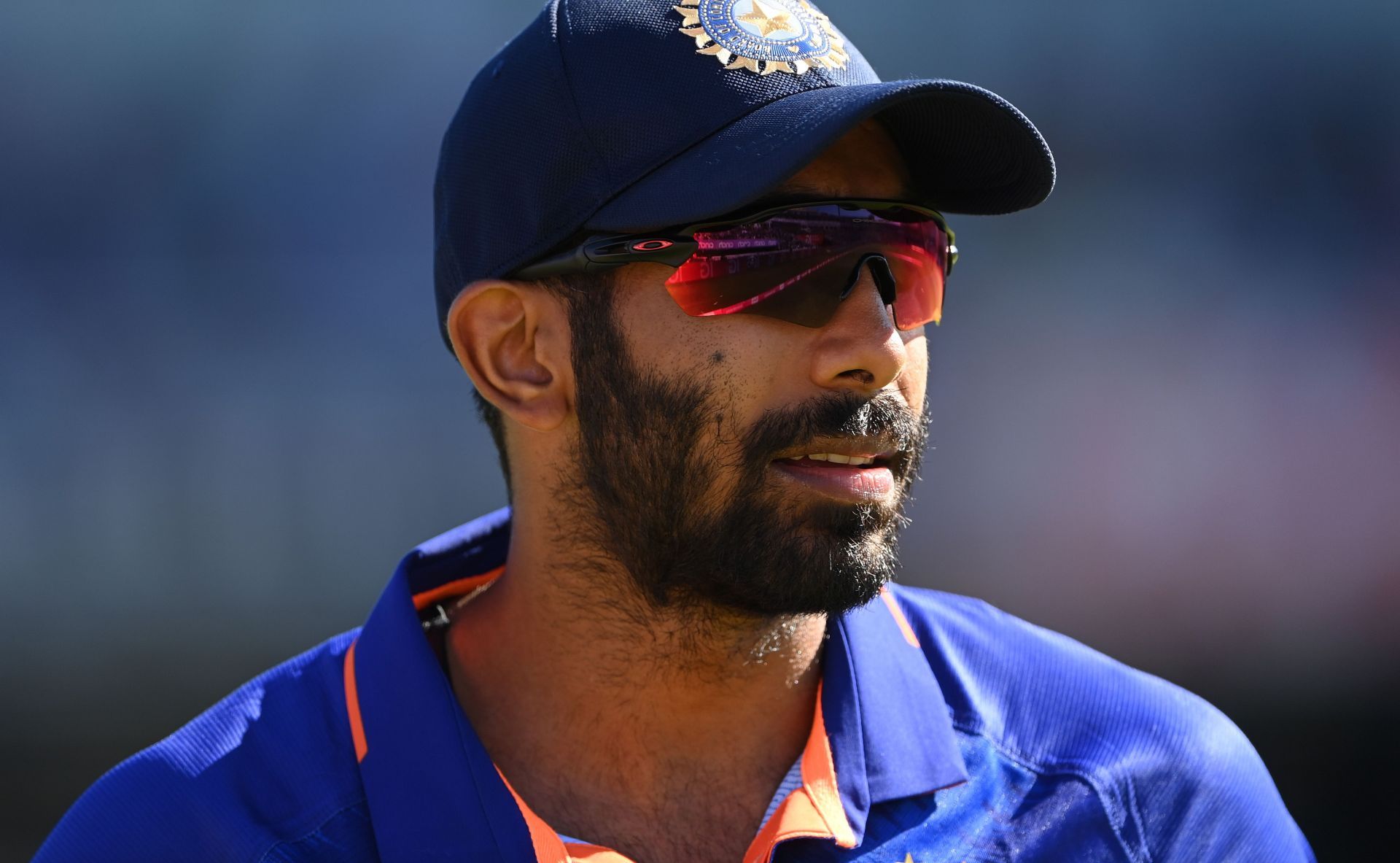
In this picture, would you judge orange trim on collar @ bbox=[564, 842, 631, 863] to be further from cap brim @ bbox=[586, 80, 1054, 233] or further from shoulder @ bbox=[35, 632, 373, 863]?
cap brim @ bbox=[586, 80, 1054, 233]

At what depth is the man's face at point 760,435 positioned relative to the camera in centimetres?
190

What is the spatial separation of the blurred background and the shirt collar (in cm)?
303

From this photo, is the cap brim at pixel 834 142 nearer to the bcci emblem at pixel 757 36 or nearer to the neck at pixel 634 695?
the bcci emblem at pixel 757 36

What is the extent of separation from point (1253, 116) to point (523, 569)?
4.16 metres

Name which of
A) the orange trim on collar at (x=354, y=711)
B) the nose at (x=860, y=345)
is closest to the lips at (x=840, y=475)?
the nose at (x=860, y=345)

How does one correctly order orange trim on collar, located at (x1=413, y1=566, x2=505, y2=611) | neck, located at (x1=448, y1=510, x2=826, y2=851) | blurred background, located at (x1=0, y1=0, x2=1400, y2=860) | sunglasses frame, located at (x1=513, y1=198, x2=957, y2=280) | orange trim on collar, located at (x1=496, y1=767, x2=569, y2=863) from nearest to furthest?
orange trim on collar, located at (x1=496, y1=767, x2=569, y2=863), sunglasses frame, located at (x1=513, y1=198, x2=957, y2=280), neck, located at (x1=448, y1=510, x2=826, y2=851), orange trim on collar, located at (x1=413, y1=566, x2=505, y2=611), blurred background, located at (x1=0, y1=0, x2=1400, y2=860)

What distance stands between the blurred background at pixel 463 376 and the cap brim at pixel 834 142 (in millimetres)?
3109

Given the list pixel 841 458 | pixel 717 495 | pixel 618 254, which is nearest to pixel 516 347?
pixel 618 254

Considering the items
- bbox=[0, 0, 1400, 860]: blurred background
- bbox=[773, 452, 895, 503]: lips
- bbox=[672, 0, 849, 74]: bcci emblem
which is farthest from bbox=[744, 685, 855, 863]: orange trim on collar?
bbox=[0, 0, 1400, 860]: blurred background

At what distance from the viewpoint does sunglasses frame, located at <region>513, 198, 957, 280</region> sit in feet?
6.13

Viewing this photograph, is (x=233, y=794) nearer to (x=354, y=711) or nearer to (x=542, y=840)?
(x=354, y=711)

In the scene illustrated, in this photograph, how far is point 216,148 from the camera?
198 inches

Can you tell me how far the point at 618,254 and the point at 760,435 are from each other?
1.07 ft

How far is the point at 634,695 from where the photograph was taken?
2.03m
